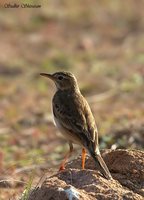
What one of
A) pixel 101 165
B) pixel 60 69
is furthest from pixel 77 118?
Result: pixel 60 69

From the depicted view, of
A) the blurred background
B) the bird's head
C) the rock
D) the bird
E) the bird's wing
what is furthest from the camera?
the blurred background

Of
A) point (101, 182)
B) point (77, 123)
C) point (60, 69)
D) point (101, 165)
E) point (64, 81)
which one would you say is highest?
point (60, 69)

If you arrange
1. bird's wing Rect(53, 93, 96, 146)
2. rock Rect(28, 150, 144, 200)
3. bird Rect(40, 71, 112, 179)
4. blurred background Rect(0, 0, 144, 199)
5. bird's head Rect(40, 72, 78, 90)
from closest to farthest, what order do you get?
1. rock Rect(28, 150, 144, 200)
2. bird Rect(40, 71, 112, 179)
3. bird's wing Rect(53, 93, 96, 146)
4. bird's head Rect(40, 72, 78, 90)
5. blurred background Rect(0, 0, 144, 199)

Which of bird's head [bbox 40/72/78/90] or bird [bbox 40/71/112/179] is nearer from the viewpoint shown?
bird [bbox 40/71/112/179]

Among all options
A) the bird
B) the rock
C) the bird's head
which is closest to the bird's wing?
the bird

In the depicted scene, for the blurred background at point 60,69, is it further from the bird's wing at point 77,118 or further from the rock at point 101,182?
the rock at point 101,182

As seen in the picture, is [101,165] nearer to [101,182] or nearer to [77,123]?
[101,182]

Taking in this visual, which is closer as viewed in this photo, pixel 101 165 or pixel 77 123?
pixel 101 165

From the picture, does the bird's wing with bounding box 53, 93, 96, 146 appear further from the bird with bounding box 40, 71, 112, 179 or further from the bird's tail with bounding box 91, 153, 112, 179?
the bird's tail with bounding box 91, 153, 112, 179

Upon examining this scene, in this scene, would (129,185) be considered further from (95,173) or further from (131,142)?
(131,142)
